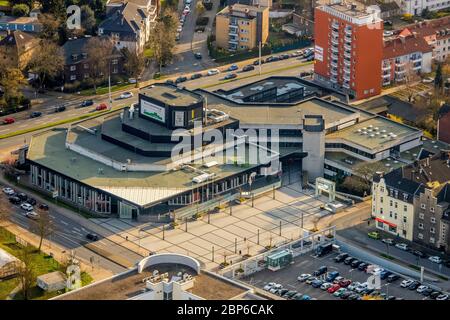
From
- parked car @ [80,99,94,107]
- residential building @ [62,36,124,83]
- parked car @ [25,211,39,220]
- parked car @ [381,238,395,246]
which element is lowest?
parked car @ [381,238,395,246]

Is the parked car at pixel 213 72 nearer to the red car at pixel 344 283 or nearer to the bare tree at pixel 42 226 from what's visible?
the bare tree at pixel 42 226

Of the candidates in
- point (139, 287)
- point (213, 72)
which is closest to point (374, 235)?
point (139, 287)

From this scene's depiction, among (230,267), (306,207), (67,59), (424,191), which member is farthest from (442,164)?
(67,59)

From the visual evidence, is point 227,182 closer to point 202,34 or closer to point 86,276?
point 86,276

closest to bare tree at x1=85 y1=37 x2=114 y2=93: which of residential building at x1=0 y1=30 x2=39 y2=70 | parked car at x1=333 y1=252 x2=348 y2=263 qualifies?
residential building at x1=0 y1=30 x2=39 y2=70

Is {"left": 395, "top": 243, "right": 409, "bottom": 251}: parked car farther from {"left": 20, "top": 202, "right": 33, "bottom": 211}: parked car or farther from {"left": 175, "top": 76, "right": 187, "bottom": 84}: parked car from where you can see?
{"left": 175, "top": 76, "right": 187, "bottom": 84}: parked car
